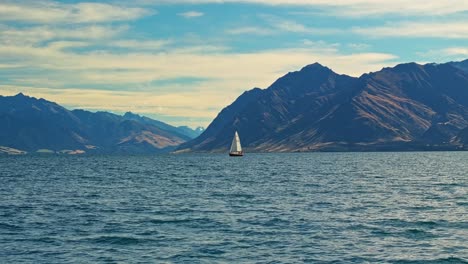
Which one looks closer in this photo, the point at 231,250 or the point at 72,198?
the point at 231,250

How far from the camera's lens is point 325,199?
76250 millimetres

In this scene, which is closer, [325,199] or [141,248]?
[141,248]

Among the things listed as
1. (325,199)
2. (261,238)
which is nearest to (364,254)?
(261,238)

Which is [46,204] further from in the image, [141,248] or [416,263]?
[416,263]

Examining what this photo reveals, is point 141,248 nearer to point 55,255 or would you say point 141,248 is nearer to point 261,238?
point 55,255

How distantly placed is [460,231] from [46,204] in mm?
51589

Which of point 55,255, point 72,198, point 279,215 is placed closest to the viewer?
point 55,255

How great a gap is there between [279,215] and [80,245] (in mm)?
23885

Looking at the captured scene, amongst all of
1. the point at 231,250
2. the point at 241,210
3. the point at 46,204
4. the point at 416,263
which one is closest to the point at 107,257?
the point at 231,250

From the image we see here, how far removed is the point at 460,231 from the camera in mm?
48625

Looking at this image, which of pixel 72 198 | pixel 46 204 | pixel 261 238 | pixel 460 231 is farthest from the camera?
pixel 72 198

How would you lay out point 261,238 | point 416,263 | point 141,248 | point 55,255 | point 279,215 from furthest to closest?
point 279,215
point 261,238
point 141,248
point 55,255
point 416,263

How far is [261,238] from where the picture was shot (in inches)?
1794

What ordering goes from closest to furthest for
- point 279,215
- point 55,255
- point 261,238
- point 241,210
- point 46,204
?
point 55,255, point 261,238, point 279,215, point 241,210, point 46,204
